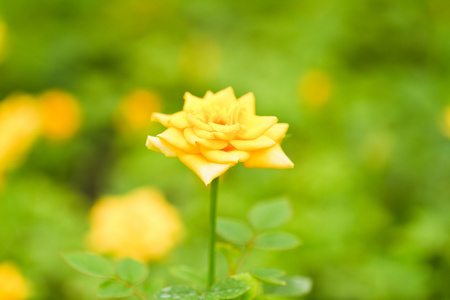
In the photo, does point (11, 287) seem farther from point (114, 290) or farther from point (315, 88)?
point (315, 88)

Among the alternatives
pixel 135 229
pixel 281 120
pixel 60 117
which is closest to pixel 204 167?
pixel 135 229

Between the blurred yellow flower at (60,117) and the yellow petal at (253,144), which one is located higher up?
the blurred yellow flower at (60,117)

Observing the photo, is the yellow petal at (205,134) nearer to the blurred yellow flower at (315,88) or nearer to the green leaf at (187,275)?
the green leaf at (187,275)

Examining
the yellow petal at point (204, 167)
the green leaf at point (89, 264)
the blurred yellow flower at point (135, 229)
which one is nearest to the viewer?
the yellow petal at point (204, 167)

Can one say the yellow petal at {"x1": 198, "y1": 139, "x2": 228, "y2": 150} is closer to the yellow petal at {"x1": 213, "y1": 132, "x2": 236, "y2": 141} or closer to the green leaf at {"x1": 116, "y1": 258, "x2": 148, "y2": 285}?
the yellow petal at {"x1": 213, "y1": 132, "x2": 236, "y2": 141}

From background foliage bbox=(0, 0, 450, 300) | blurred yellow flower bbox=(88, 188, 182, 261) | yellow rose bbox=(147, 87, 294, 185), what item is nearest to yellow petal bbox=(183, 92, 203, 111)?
yellow rose bbox=(147, 87, 294, 185)

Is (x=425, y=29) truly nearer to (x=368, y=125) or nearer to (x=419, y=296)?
(x=368, y=125)

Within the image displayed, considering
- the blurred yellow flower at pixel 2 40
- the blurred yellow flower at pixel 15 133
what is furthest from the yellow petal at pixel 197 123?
the blurred yellow flower at pixel 2 40
